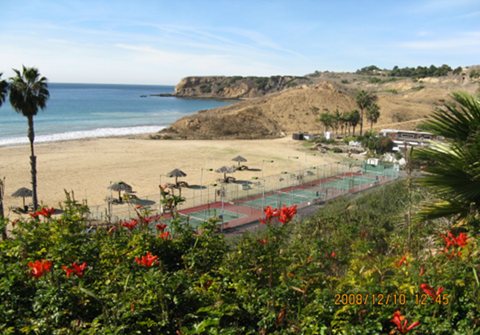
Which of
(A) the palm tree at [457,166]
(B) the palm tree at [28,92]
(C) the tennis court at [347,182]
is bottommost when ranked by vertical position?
(C) the tennis court at [347,182]

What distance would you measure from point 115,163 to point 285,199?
71.6 feet

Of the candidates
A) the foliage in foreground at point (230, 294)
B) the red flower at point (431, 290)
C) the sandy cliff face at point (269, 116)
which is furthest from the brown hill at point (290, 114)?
the red flower at point (431, 290)

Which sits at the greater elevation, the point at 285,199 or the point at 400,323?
the point at 400,323

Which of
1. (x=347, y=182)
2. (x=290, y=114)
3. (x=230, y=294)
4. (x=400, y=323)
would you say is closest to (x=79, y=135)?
(x=290, y=114)

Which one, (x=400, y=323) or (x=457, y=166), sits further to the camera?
(x=457, y=166)

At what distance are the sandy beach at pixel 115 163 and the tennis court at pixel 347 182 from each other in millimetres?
8178

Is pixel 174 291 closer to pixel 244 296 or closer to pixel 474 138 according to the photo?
pixel 244 296

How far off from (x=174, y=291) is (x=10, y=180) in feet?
108

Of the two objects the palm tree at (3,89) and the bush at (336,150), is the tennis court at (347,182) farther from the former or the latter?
the palm tree at (3,89)
